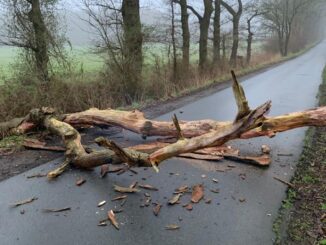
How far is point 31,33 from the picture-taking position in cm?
1020

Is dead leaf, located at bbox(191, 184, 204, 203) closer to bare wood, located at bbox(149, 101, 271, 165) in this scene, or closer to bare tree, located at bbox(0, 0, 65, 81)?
bare wood, located at bbox(149, 101, 271, 165)

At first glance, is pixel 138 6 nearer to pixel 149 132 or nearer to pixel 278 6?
pixel 149 132

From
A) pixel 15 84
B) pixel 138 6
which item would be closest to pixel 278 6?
pixel 138 6

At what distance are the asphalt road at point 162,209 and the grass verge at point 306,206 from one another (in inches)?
4.5

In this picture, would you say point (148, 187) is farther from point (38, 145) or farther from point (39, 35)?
point (39, 35)

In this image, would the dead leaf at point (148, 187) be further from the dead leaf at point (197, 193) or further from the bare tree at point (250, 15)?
the bare tree at point (250, 15)

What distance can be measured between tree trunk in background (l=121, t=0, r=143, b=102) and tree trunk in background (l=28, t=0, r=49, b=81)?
256cm

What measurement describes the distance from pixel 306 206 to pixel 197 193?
1.26 m

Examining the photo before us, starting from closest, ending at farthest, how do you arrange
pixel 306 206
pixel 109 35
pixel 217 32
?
pixel 306 206, pixel 109 35, pixel 217 32

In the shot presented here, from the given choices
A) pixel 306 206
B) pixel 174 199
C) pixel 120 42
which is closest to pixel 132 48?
pixel 120 42

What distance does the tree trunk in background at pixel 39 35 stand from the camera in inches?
395

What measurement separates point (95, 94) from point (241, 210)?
22.9 ft

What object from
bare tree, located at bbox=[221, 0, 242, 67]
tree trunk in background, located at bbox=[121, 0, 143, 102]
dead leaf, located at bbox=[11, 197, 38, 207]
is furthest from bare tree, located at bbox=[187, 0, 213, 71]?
dead leaf, located at bbox=[11, 197, 38, 207]

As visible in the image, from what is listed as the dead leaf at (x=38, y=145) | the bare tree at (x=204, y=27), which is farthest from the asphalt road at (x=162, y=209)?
the bare tree at (x=204, y=27)
